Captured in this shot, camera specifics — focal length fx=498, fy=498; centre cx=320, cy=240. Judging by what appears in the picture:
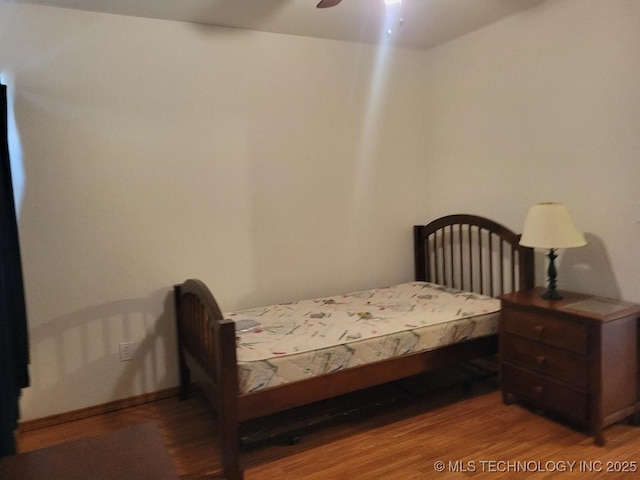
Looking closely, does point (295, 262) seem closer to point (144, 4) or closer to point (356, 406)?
point (356, 406)

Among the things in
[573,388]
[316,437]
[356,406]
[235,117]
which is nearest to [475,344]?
[573,388]

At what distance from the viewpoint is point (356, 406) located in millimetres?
2895

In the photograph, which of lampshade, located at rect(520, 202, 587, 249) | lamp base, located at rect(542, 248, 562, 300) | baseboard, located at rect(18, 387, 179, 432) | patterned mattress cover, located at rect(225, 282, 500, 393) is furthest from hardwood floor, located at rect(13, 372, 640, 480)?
lampshade, located at rect(520, 202, 587, 249)

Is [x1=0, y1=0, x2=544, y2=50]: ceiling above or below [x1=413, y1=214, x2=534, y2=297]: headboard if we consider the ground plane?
above

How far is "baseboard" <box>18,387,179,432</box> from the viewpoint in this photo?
2.81 metres

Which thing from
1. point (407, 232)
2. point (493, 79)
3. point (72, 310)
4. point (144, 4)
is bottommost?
point (72, 310)

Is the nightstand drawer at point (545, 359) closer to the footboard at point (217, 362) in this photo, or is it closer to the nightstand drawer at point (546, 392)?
the nightstand drawer at point (546, 392)

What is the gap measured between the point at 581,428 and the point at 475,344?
67 cm

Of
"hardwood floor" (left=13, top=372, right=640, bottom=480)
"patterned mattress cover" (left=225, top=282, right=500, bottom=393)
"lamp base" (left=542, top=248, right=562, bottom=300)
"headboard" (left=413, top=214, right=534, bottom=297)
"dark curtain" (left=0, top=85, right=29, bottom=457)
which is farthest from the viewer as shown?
"headboard" (left=413, top=214, right=534, bottom=297)

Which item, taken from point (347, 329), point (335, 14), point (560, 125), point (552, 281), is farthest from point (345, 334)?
point (335, 14)

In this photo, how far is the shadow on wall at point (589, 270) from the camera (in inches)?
110

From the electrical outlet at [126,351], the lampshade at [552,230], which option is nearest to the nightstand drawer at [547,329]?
the lampshade at [552,230]

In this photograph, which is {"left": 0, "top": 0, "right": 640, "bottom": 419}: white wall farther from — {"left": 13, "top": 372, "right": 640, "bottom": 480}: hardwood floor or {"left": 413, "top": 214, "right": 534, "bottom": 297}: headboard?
{"left": 13, "top": 372, "right": 640, "bottom": 480}: hardwood floor

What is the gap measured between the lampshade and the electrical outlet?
243 cm
